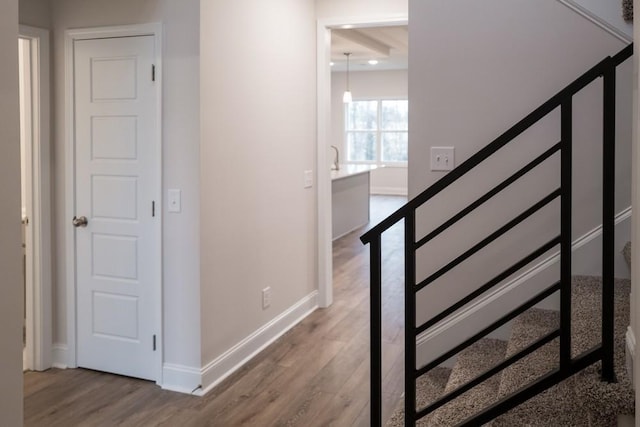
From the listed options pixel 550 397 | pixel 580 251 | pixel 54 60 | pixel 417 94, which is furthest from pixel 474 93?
pixel 54 60

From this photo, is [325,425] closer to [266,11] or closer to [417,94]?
[417,94]

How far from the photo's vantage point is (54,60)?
3.59 m

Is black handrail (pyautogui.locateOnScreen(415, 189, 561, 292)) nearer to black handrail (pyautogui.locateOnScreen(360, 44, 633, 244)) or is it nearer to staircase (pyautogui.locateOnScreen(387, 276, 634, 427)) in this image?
black handrail (pyautogui.locateOnScreen(360, 44, 633, 244))

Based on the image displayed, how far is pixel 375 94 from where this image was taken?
13.4 metres

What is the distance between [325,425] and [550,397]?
1331mm

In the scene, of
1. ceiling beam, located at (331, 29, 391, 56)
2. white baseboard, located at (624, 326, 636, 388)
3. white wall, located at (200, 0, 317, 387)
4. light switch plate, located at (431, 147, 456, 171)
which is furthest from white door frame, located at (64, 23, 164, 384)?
ceiling beam, located at (331, 29, 391, 56)

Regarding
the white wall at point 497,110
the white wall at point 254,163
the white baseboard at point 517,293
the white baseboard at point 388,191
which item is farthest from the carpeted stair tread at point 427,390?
the white baseboard at point 388,191

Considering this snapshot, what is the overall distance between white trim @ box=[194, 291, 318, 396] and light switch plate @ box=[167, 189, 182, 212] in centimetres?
91

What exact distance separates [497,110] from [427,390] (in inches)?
54.0

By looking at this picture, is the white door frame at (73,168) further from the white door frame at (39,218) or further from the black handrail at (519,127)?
the black handrail at (519,127)

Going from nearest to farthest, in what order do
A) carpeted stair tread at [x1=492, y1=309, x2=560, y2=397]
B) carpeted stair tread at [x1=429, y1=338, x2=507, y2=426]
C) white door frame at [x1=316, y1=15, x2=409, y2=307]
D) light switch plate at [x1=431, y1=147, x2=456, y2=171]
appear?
carpeted stair tread at [x1=492, y1=309, x2=560, y2=397], carpeted stair tread at [x1=429, y1=338, x2=507, y2=426], light switch plate at [x1=431, y1=147, x2=456, y2=171], white door frame at [x1=316, y1=15, x2=409, y2=307]

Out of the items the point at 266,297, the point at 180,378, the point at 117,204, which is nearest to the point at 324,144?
the point at 266,297

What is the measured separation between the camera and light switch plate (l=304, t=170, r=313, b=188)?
4.71 metres

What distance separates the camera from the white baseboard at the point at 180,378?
132 inches
